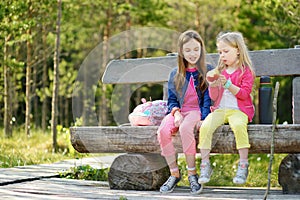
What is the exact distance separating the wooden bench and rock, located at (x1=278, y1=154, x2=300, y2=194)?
20 centimetres

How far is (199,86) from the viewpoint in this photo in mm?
4148

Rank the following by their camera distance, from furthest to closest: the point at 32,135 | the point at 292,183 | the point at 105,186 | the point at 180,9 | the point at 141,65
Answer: the point at 180,9, the point at 32,135, the point at 141,65, the point at 105,186, the point at 292,183

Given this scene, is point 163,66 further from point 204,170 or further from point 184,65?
point 204,170

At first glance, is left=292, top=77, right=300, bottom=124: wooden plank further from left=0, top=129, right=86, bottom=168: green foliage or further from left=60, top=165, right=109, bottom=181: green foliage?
left=0, top=129, right=86, bottom=168: green foliage

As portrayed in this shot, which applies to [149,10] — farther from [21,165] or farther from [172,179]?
[172,179]

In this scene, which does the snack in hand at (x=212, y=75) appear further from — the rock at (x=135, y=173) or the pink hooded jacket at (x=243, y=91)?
the rock at (x=135, y=173)

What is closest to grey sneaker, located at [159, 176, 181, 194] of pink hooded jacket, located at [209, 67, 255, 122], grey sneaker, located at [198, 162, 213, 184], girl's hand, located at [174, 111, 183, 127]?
grey sneaker, located at [198, 162, 213, 184]

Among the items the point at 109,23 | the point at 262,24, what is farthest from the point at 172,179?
the point at 262,24

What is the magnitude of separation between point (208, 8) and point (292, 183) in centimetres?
1222

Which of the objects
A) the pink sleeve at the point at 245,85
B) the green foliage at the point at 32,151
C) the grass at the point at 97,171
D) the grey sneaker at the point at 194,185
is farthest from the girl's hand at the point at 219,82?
the green foliage at the point at 32,151

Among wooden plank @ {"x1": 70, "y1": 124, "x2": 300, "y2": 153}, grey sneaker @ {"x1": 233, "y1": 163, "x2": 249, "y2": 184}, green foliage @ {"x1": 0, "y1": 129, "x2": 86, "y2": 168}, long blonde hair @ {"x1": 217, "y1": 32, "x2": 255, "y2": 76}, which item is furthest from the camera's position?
green foliage @ {"x1": 0, "y1": 129, "x2": 86, "y2": 168}

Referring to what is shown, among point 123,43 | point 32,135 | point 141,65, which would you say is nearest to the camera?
point 141,65

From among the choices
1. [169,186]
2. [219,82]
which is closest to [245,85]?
[219,82]

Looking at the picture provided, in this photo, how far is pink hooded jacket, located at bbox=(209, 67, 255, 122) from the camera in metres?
4.00
